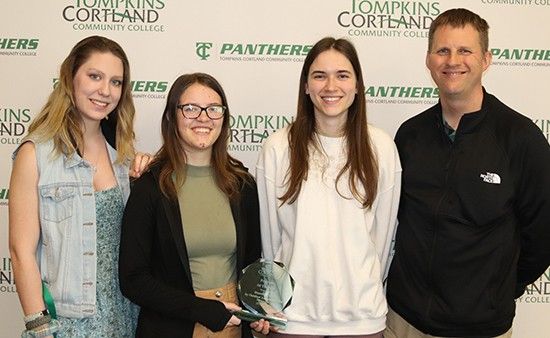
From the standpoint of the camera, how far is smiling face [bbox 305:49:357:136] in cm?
238

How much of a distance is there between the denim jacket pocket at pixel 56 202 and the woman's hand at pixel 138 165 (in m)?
0.31

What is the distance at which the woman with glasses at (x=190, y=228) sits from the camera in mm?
2168

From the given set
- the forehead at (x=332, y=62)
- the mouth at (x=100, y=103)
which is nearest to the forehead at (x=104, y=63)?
the mouth at (x=100, y=103)

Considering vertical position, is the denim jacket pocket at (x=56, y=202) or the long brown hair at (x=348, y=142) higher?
the long brown hair at (x=348, y=142)

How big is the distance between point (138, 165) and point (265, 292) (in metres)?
0.75

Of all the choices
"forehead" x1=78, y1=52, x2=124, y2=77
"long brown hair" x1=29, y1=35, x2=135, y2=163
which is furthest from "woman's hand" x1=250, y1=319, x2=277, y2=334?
"forehead" x1=78, y1=52, x2=124, y2=77

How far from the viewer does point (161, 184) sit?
2240mm

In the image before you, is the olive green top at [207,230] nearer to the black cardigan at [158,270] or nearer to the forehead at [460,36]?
the black cardigan at [158,270]

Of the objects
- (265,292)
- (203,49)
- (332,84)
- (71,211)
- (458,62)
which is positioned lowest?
(265,292)

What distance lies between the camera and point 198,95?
7.57 feet

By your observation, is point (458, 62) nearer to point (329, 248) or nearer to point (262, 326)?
point (329, 248)

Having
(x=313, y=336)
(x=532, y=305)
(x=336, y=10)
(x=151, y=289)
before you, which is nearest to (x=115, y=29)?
(x=336, y=10)

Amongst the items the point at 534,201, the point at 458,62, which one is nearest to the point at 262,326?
the point at 534,201

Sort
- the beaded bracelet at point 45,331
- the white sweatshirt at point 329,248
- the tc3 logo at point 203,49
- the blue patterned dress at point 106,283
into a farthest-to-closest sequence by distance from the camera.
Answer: the tc3 logo at point 203,49, the white sweatshirt at point 329,248, the blue patterned dress at point 106,283, the beaded bracelet at point 45,331
